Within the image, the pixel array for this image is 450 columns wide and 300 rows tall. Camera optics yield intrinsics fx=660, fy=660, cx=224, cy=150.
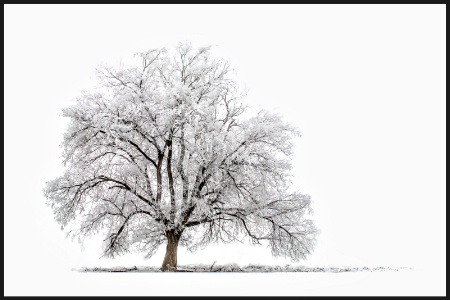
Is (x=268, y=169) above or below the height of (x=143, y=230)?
above

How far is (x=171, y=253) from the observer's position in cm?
2358

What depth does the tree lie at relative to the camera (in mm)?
22734

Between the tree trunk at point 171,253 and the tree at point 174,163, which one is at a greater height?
the tree at point 174,163

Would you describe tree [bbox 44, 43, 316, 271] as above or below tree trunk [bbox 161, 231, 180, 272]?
above

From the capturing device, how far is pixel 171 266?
76.5 ft

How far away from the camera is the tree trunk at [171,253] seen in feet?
76.6

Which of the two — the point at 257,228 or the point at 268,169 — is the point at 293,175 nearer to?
the point at 268,169

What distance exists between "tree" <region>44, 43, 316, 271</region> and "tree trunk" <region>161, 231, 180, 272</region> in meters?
0.04

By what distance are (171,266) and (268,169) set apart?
485cm

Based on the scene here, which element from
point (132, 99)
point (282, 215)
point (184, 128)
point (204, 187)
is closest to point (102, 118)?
point (132, 99)

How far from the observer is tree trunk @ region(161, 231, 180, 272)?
76.6 feet

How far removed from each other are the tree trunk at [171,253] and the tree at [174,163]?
0.12ft

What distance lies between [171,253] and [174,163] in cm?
330

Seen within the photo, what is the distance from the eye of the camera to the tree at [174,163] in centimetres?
2273
